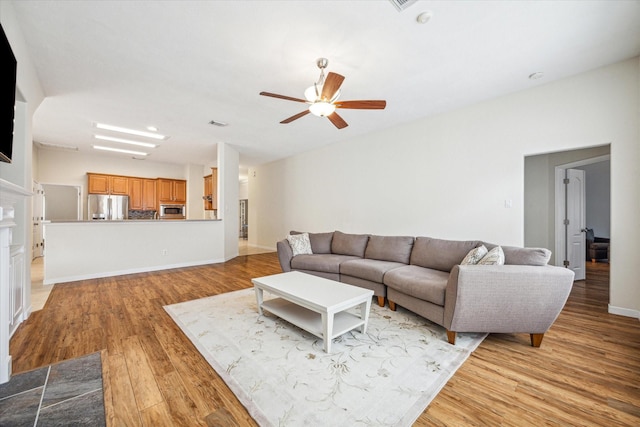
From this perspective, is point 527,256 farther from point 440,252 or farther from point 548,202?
point 548,202

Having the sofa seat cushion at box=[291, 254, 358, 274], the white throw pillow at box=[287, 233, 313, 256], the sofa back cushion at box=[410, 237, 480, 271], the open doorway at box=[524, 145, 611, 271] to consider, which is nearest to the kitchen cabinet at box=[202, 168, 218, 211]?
the white throw pillow at box=[287, 233, 313, 256]

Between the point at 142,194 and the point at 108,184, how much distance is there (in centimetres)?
81

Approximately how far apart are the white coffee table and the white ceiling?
→ 239cm

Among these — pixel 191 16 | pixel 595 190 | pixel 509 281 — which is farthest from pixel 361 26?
pixel 595 190

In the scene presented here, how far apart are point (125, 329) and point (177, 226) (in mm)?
3275

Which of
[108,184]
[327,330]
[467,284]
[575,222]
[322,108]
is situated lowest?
[327,330]

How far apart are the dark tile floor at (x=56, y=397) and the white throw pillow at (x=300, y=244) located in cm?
273

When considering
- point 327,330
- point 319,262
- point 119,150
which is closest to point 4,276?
point 327,330

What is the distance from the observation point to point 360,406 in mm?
1537

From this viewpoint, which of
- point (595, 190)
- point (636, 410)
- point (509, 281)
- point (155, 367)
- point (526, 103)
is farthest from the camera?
point (595, 190)

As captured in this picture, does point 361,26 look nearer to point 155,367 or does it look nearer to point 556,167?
point 155,367

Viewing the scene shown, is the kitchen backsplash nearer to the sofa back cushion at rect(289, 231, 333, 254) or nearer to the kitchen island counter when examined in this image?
the kitchen island counter

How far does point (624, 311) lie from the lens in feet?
9.55

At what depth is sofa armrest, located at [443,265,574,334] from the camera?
2.08 meters
